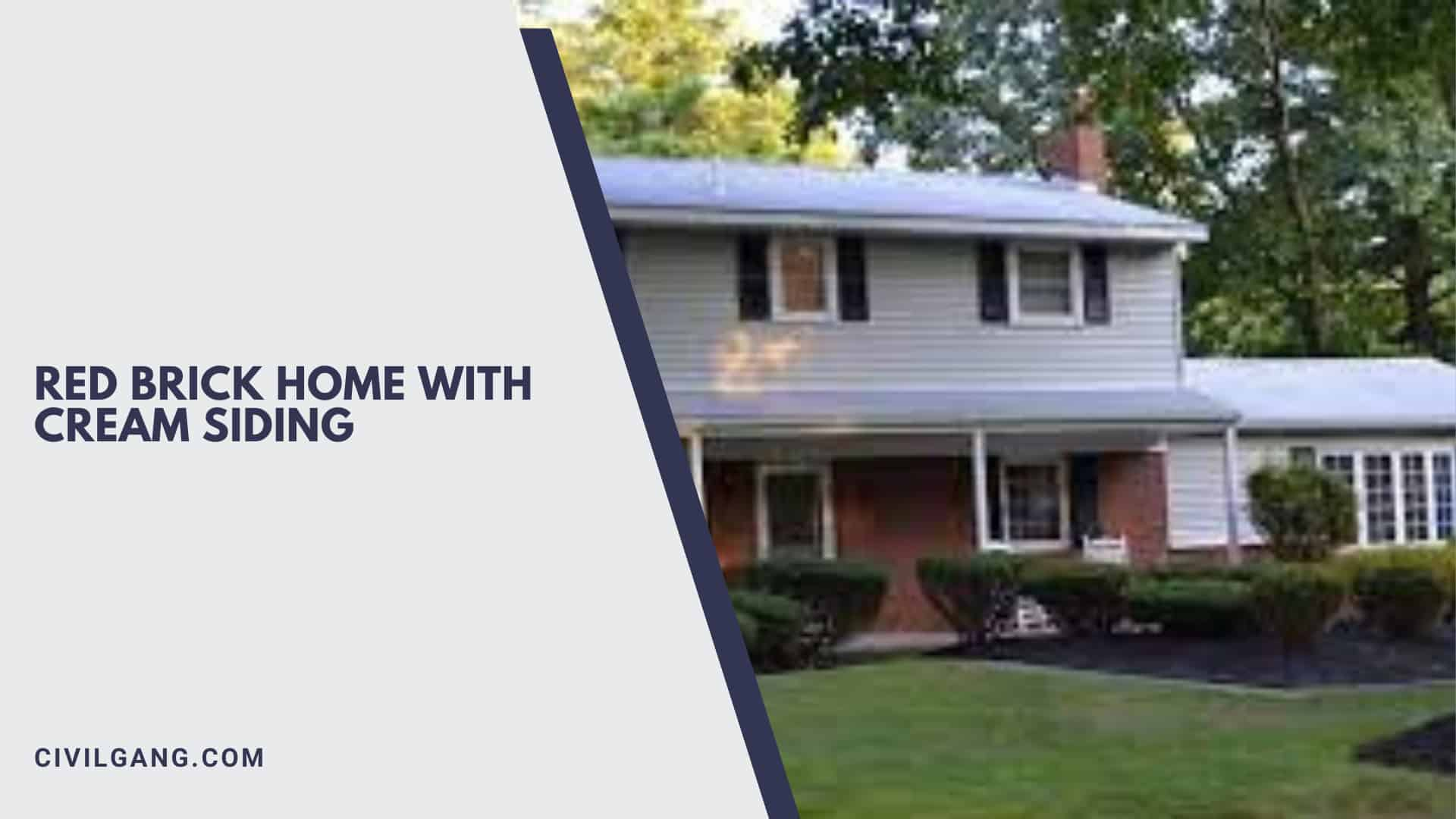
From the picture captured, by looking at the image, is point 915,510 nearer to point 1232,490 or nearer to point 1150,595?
point 1150,595

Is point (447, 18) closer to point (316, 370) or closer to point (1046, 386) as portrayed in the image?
point (316, 370)

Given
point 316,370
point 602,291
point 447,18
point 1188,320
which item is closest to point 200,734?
point 316,370

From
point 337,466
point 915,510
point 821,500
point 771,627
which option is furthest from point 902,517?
point 337,466

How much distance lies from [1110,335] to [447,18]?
3.13 meters

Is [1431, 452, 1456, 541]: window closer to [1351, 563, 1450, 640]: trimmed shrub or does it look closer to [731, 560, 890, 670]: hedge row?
[1351, 563, 1450, 640]: trimmed shrub

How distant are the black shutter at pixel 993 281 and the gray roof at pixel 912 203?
0.06m

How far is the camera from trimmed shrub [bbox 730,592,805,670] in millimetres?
4559

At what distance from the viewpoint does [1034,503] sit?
16.6 ft

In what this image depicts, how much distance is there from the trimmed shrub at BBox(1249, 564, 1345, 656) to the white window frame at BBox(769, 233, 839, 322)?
4.66 ft

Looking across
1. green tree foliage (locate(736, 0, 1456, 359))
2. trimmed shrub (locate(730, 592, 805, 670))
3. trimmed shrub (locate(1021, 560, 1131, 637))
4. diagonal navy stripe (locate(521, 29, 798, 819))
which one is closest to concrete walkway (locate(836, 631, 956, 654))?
trimmed shrub (locate(730, 592, 805, 670))

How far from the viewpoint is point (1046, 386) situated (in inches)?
204

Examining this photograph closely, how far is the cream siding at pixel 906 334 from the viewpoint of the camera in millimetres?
4898

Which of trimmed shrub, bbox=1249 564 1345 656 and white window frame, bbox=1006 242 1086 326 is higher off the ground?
white window frame, bbox=1006 242 1086 326

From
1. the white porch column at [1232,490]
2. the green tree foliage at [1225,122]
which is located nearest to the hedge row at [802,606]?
the white porch column at [1232,490]
